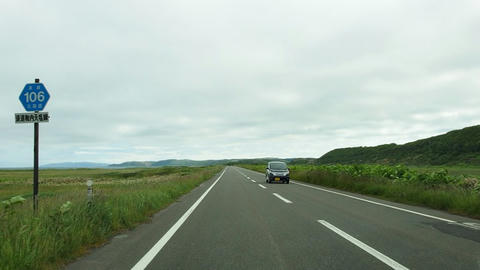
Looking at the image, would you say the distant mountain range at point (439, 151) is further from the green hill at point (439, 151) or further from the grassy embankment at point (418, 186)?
the grassy embankment at point (418, 186)

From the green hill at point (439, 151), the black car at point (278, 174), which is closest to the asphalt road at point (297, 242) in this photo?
the black car at point (278, 174)

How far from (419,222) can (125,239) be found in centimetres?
704

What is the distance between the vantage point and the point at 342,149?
133875mm

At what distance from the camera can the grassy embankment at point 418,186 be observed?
10.3 m

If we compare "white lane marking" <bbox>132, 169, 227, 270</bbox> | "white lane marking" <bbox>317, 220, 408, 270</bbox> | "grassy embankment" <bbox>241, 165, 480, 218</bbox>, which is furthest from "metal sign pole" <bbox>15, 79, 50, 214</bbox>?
"grassy embankment" <bbox>241, 165, 480, 218</bbox>

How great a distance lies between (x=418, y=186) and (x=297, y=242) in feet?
34.1

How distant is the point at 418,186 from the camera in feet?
45.3

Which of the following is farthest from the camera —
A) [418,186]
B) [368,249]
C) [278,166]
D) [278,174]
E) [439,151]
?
[439,151]

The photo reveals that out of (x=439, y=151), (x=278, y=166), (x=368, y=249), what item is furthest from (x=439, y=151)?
(x=368, y=249)

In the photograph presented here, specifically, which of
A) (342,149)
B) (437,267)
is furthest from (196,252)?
(342,149)

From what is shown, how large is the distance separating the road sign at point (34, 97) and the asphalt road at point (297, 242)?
4.25 metres

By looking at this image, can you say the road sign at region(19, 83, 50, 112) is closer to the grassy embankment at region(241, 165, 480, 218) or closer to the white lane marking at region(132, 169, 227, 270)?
the white lane marking at region(132, 169, 227, 270)

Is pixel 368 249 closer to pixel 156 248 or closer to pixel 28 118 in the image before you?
pixel 156 248

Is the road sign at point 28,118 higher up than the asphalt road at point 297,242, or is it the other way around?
the road sign at point 28,118
